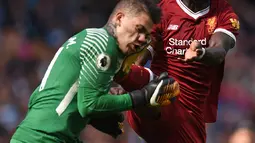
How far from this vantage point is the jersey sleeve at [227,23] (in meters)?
5.60

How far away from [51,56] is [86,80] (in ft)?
18.5

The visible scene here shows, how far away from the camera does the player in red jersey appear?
18.2ft

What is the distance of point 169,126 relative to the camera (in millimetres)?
5531

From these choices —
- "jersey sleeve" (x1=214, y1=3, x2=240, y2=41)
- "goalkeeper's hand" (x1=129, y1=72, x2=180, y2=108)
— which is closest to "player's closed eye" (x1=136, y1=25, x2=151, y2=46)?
"goalkeeper's hand" (x1=129, y1=72, x2=180, y2=108)

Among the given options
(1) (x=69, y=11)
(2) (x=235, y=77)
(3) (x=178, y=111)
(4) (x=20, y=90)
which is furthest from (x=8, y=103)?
(3) (x=178, y=111)

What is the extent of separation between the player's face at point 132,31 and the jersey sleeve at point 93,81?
11 centimetres

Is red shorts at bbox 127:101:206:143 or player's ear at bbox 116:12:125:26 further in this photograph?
red shorts at bbox 127:101:206:143

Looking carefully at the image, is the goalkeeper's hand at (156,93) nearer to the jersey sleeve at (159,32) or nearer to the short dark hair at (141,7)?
the short dark hair at (141,7)

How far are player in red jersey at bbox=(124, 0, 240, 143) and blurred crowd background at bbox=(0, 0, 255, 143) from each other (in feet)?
8.77

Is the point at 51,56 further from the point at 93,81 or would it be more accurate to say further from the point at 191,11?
the point at 93,81

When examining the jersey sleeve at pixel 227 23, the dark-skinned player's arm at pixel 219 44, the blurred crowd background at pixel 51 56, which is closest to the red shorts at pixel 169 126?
the dark-skinned player's arm at pixel 219 44

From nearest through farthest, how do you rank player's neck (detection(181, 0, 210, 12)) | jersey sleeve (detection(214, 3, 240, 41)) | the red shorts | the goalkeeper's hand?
1. the goalkeeper's hand
2. the red shorts
3. jersey sleeve (detection(214, 3, 240, 41))
4. player's neck (detection(181, 0, 210, 12))

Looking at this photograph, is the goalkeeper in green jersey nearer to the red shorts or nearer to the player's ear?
the player's ear

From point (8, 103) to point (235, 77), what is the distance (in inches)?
132
